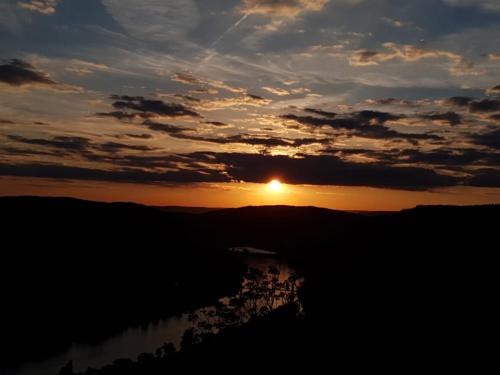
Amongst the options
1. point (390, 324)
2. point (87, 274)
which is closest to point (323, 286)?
point (390, 324)

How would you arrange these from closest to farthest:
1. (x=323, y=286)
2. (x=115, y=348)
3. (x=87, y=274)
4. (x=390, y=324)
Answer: (x=390, y=324), (x=115, y=348), (x=323, y=286), (x=87, y=274)

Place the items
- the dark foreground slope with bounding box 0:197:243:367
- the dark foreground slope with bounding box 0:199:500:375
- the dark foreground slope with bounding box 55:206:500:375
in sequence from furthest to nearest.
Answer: the dark foreground slope with bounding box 0:197:243:367, the dark foreground slope with bounding box 0:199:500:375, the dark foreground slope with bounding box 55:206:500:375

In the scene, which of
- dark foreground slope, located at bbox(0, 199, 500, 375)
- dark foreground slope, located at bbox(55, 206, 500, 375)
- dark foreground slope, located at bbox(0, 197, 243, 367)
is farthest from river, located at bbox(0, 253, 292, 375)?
dark foreground slope, located at bbox(55, 206, 500, 375)

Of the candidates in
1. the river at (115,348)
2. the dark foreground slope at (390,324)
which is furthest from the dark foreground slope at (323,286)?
the river at (115,348)

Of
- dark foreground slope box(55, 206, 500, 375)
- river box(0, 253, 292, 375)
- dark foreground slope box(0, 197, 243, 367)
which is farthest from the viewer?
dark foreground slope box(0, 197, 243, 367)

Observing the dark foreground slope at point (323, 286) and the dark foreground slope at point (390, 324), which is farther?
the dark foreground slope at point (323, 286)

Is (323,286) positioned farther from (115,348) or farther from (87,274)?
(87,274)

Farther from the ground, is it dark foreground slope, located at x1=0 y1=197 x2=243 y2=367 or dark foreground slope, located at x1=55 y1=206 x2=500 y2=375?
dark foreground slope, located at x1=55 y1=206 x2=500 y2=375

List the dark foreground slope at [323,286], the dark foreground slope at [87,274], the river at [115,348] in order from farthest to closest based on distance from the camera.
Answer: the dark foreground slope at [87,274]
the river at [115,348]
the dark foreground slope at [323,286]

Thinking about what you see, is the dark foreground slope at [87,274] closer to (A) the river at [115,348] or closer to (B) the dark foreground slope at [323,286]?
(B) the dark foreground slope at [323,286]

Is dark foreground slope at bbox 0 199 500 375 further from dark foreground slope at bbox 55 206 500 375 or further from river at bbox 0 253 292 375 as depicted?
river at bbox 0 253 292 375

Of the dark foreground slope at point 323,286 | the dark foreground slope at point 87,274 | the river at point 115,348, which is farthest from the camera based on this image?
the dark foreground slope at point 87,274
